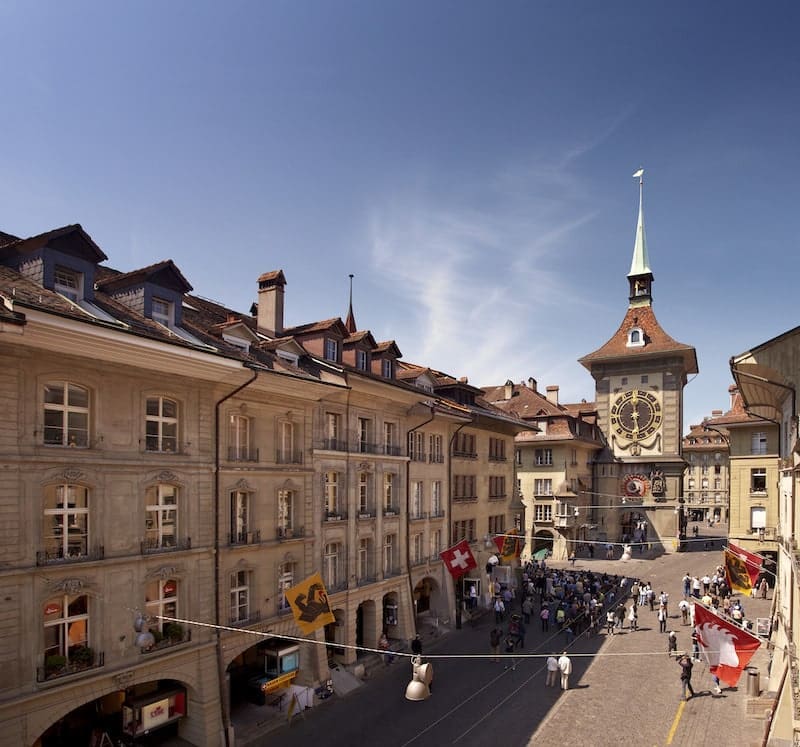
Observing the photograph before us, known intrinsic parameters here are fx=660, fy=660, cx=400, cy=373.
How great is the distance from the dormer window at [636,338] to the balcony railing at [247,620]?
61.5 m

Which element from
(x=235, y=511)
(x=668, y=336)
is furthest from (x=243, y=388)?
(x=668, y=336)

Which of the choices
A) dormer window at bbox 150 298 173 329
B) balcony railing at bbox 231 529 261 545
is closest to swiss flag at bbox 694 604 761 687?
balcony railing at bbox 231 529 261 545

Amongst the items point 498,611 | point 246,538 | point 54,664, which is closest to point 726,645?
point 246,538

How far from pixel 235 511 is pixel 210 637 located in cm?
427

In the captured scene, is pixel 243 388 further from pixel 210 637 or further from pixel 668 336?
pixel 668 336

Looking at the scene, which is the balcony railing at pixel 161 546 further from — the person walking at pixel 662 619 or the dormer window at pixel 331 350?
the person walking at pixel 662 619

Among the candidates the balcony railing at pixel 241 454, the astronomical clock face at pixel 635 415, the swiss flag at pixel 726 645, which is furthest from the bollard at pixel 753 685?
the astronomical clock face at pixel 635 415

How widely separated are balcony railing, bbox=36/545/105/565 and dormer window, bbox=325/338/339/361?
13.4m

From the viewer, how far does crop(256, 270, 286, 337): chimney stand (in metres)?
29.6

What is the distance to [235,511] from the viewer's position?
24.0 m

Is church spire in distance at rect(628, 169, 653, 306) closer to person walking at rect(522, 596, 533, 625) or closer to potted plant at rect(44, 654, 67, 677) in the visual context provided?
person walking at rect(522, 596, 533, 625)

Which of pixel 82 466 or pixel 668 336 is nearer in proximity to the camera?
pixel 82 466

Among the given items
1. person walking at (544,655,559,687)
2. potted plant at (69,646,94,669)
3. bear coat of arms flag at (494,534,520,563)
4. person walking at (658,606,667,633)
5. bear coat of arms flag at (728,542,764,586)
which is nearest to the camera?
potted plant at (69,646,94,669)

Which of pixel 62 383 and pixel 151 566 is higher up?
pixel 62 383
